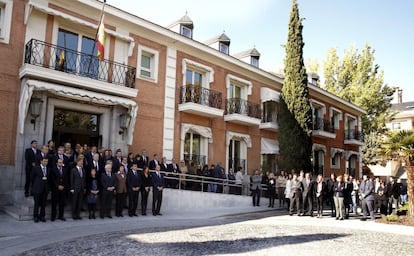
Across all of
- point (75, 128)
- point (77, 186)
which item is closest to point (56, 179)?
point (77, 186)

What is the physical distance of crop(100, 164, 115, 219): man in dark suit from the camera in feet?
36.4

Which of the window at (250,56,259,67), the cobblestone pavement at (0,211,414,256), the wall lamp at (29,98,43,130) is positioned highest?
the window at (250,56,259,67)

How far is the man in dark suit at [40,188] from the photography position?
986 centimetres

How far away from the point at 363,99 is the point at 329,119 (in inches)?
232

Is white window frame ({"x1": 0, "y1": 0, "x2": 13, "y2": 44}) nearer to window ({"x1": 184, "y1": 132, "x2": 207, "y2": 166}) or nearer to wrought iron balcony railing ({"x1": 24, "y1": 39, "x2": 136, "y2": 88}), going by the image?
wrought iron balcony railing ({"x1": 24, "y1": 39, "x2": 136, "y2": 88})

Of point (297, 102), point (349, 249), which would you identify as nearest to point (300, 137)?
point (297, 102)

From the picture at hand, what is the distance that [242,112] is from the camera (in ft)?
67.2

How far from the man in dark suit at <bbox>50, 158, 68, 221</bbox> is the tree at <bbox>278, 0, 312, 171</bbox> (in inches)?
531

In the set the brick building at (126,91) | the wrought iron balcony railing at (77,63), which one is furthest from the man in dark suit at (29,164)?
the wrought iron balcony railing at (77,63)

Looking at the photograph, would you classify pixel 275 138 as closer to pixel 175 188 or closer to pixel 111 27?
pixel 175 188

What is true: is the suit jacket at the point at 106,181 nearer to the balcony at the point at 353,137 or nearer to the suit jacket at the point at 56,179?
the suit jacket at the point at 56,179

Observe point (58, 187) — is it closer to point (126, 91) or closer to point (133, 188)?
point (133, 188)

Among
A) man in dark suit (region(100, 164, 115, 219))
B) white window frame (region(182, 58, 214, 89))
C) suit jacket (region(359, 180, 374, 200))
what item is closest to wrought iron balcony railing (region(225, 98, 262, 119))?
white window frame (region(182, 58, 214, 89))

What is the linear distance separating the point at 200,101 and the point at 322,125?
40.1 feet
